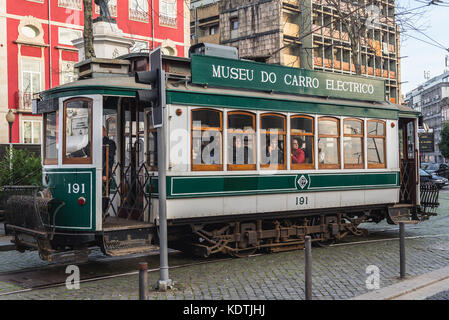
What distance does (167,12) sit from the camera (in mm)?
31000

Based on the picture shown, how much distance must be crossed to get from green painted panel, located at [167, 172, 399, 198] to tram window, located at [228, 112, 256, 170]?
0.82ft

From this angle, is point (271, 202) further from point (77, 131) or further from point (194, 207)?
point (77, 131)

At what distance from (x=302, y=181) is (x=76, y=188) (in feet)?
14.9

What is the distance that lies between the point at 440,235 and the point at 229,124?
660 centimetres

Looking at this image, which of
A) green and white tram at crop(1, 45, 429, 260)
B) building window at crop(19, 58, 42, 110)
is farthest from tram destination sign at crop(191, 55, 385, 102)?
building window at crop(19, 58, 42, 110)

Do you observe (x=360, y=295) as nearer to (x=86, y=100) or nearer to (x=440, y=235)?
(x=86, y=100)

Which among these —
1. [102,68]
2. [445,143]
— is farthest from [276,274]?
[445,143]

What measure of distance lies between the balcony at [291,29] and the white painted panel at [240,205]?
37.8m

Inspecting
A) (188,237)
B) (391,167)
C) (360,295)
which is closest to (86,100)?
(188,237)

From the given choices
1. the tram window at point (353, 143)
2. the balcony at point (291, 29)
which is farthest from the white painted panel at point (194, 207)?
the balcony at point (291, 29)

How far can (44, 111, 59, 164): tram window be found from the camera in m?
9.13

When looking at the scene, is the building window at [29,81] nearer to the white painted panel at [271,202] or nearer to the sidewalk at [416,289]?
the white painted panel at [271,202]

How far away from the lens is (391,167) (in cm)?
1273
